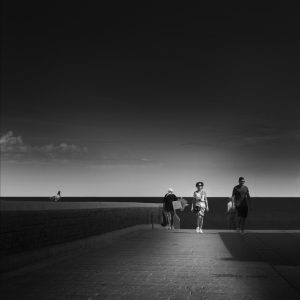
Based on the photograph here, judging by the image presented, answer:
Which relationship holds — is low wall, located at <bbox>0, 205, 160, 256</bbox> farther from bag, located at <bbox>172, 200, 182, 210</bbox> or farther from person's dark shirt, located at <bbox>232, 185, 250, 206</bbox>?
bag, located at <bbox>172, 200, 182, 210</bbox>

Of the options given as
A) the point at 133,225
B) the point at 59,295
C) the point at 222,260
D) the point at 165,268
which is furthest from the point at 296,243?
the point at 59,295

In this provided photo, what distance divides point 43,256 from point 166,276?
8.42 feet

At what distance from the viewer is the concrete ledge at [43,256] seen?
28.8 ft

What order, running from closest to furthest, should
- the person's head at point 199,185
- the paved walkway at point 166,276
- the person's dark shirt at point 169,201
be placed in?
1. the paved walkway at point 166,276
2. the person's head at point 199,185
3. the person's dark shirt at point 169,201

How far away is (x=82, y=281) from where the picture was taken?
8336 millimetres

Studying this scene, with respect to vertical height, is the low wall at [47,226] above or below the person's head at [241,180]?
below

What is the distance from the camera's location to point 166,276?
29.4 ft

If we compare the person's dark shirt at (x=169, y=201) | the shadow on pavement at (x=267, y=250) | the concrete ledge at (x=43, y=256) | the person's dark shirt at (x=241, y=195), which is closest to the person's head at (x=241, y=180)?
the person's dark shirt at (x=241, y=195)

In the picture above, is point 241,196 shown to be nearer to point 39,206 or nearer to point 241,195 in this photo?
point 241,195

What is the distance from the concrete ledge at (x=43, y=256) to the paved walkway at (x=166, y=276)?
154 millimetres

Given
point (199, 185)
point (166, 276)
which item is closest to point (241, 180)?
point (199, 185)

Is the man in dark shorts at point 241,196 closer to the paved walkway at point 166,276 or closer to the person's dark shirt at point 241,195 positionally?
the person's dark shirt at point 241,195

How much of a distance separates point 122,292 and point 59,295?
2.71 ft

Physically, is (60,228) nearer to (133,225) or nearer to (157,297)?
(157,297)
